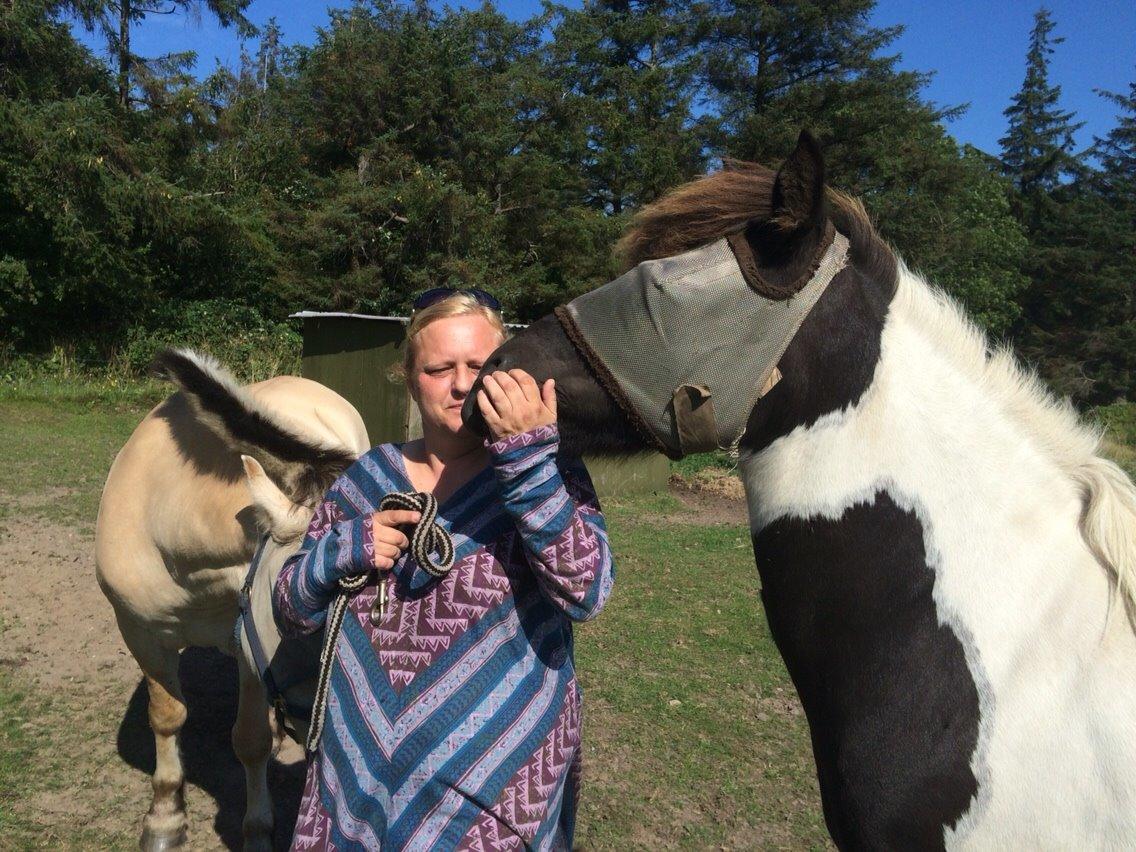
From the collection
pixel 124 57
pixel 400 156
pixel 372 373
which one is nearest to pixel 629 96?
pixel 400 156

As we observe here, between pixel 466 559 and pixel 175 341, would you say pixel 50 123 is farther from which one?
pixel 466 559

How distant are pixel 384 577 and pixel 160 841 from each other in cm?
232

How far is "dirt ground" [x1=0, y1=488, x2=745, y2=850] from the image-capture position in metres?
3.39

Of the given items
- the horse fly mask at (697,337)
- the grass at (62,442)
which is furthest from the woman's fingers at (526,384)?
the grass at (62,442)

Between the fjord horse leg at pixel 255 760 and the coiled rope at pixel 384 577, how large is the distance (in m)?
1.61

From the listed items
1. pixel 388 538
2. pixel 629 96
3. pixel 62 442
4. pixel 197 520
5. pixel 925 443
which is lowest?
pixel 62 442

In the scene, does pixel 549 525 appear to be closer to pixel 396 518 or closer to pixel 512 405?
pixel 512 405

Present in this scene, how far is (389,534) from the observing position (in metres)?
1.58

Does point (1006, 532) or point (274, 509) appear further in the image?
point (274, 509)

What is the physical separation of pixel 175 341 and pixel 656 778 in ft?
62.3

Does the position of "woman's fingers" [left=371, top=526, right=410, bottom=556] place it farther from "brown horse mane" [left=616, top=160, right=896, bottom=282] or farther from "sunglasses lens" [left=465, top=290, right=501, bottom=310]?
"brown horse mane" [left=616, top=160, right=896, bottom=282]

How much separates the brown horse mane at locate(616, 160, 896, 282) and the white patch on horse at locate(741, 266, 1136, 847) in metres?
0.10

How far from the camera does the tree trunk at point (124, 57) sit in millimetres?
19812

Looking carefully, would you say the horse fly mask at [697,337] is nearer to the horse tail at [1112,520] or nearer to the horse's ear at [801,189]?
the horse's ear at [801,189]
